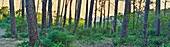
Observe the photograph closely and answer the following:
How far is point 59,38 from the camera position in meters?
14.1

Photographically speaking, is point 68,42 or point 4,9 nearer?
point 68,42

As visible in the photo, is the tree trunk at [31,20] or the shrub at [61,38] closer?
the tree trunk at [31,20]

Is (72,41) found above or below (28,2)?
below

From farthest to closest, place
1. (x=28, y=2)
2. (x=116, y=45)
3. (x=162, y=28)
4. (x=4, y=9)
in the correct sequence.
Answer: (x=4, y=9) → (x=162, y=28) → (x=116, y=45) → (x=28, y=2)

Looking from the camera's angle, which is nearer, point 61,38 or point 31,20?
point 31,20

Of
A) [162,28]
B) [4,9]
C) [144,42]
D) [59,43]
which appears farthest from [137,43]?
[4,9]

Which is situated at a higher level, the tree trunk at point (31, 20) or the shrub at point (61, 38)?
the tree trunk at point (31, 20)

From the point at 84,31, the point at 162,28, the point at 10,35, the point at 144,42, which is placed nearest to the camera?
the point at 144,42

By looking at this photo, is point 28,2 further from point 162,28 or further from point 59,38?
point 162,28

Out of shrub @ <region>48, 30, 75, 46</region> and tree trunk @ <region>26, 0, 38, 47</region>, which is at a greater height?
tree trunk @ <region>26, 0, 38, 47</region>

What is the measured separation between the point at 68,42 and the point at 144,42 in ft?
A: 14.5

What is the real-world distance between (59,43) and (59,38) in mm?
644

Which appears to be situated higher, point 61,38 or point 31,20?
point 31,20

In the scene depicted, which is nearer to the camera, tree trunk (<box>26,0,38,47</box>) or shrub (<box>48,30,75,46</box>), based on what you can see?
tree trunk (<box>26,0,38,47</box>)
